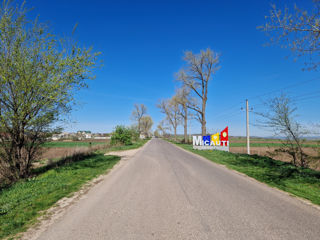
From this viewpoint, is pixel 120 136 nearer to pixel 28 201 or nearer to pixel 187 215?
pixel 28 201

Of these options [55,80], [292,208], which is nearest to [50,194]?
[55,80]

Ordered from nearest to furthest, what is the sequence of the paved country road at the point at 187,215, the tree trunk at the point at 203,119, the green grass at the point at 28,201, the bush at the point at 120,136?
the paved country road at the point at 187,215 → the green grass at the point at 28,201 → the tree trunk at the point at 203,119 → the bush at the point at 120,136

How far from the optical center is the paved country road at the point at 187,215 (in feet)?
10.4

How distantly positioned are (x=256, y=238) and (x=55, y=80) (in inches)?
335

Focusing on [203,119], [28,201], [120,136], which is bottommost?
[28,201]

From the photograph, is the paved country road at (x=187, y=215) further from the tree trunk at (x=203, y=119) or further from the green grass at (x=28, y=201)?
the tree trunk at (x=203, y=119)

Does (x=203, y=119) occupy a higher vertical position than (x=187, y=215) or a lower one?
higher

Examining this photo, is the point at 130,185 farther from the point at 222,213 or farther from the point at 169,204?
the point at 222,213

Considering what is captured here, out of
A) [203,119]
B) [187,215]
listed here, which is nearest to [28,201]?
[187,215]

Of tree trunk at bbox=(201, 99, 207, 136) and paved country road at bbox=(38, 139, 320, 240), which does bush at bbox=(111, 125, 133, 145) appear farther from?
paved country road at bbox=(38, 139, 320, 240)

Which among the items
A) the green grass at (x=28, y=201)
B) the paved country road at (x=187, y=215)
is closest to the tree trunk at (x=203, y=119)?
the paved country road at (x=187, y=215)

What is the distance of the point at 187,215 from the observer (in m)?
3.90

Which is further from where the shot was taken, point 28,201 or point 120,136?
point 120,136

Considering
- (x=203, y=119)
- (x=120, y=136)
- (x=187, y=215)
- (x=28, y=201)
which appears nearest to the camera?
(x=187, y=215)
